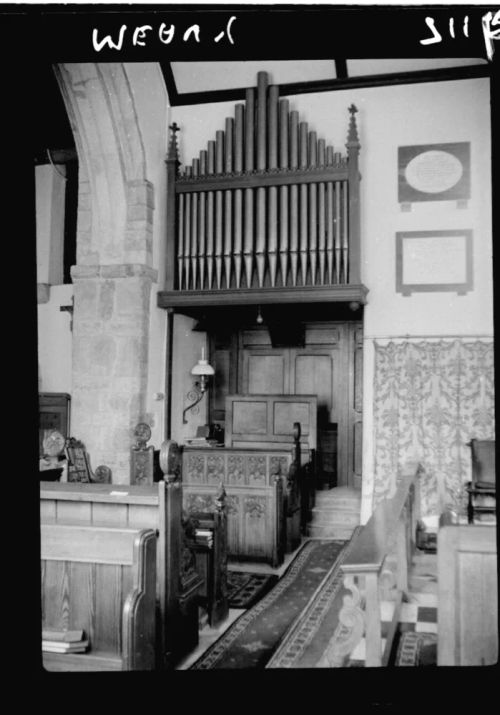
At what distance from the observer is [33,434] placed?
218cm

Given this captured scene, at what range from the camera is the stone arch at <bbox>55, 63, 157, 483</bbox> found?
20.2 feet

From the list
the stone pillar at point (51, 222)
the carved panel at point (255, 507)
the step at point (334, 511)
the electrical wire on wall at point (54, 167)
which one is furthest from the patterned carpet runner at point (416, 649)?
the electrical wire on wall at point (54, 167)

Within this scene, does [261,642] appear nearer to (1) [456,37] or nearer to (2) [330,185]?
(1) [456,37]

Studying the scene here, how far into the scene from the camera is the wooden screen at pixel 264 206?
6.68 m

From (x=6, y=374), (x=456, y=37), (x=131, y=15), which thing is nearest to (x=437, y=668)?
(x=6, y=374)

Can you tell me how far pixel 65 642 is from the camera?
2576 mm

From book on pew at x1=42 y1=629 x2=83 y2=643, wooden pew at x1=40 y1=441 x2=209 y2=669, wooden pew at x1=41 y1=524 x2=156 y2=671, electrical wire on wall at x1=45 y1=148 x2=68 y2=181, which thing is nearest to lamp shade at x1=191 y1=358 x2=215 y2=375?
electrical wire on wall at x1=45 y1=148 x2=68 y2=181

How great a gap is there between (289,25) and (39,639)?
234 cm

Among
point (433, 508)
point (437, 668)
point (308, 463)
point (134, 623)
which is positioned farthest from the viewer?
point (308, 463)

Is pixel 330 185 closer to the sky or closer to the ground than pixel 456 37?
closer to the sky

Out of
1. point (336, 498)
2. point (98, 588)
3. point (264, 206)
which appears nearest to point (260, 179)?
point (264, 206)

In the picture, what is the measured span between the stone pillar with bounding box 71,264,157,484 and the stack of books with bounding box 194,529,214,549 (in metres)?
2.25

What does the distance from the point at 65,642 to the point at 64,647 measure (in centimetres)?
2

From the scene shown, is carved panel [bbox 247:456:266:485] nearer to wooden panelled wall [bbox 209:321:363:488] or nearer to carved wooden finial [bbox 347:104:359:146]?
wooden panelled wall [bbox 209:321:363:488]
